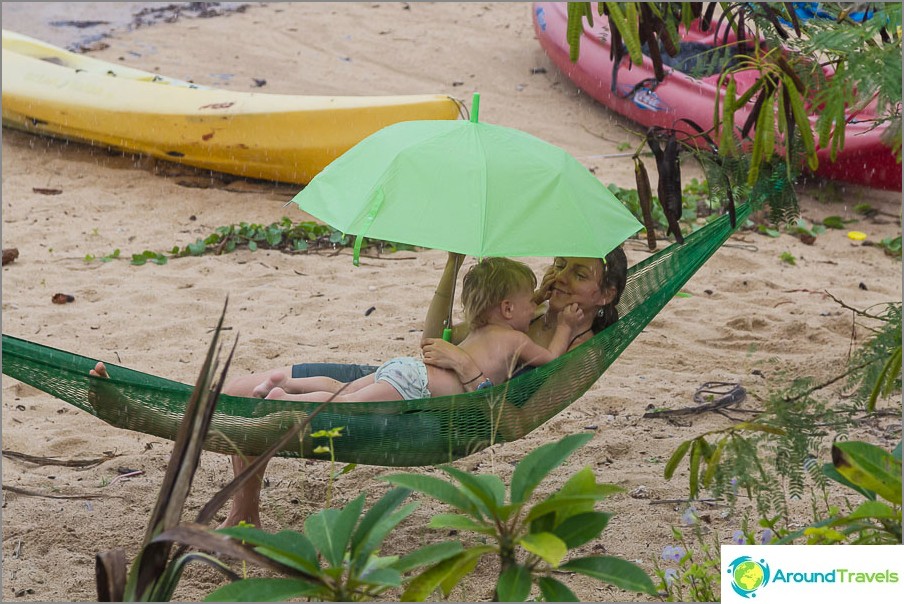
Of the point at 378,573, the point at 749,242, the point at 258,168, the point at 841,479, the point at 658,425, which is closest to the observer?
the point at 378,573

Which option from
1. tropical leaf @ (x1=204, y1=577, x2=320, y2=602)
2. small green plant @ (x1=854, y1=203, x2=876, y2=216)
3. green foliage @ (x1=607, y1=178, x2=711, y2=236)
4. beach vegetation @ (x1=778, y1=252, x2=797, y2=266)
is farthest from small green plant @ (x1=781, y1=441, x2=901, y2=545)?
small green plant @ (x1=854, y1=203, x2=876, y2=216)

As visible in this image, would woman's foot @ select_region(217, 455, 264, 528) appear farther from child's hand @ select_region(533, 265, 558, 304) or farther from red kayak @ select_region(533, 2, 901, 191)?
red kayak @ select_region(533, 2, 901, 191)

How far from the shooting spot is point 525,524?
1.86m

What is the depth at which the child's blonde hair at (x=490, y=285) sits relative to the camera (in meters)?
2.77

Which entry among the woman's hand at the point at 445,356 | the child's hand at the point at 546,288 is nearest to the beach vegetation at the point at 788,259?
the child's hand at the point at 546,288

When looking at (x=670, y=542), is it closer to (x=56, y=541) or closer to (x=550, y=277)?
(x=550, y=277)

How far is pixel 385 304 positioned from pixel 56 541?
74.6 inches

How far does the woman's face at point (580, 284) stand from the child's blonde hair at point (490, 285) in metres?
0.16

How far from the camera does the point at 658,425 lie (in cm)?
336

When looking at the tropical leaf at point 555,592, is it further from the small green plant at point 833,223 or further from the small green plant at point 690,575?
the small green plant at point 833,223

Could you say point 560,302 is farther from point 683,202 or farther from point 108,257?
point 108,257

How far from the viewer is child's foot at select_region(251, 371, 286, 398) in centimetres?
267

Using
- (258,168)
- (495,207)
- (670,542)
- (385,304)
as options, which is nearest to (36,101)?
(258,168)

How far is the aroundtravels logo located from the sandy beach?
1.51ft
